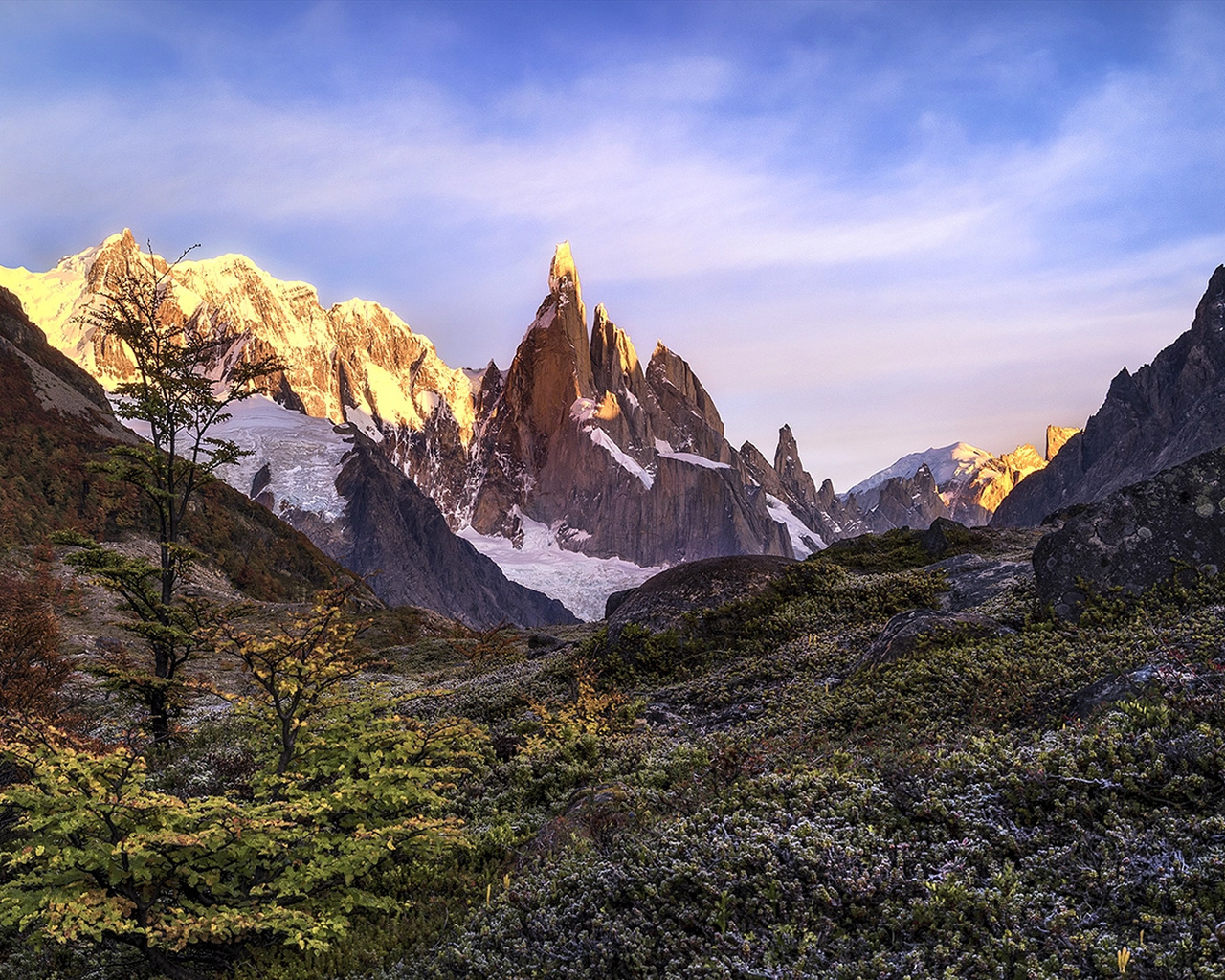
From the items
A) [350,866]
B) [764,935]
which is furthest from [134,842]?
[764,935]

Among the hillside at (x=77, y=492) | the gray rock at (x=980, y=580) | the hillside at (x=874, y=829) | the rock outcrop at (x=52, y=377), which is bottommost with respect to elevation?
the hillside at (x=874, y=829)

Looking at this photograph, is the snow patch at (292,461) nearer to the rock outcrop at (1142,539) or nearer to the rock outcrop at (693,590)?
the rock outcrop at (693,590)

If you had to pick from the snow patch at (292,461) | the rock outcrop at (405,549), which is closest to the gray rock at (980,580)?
the rock outcrop at (405,549)

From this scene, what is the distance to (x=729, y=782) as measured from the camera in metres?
8.45

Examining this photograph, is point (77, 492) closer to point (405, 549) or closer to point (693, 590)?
point (693, 590)

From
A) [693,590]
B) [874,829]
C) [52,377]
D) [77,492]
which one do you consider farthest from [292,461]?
[874,829]

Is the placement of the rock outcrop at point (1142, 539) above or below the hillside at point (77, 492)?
below

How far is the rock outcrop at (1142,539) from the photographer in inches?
465

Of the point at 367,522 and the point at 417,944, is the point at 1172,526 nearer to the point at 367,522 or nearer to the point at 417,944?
the point at 417,944

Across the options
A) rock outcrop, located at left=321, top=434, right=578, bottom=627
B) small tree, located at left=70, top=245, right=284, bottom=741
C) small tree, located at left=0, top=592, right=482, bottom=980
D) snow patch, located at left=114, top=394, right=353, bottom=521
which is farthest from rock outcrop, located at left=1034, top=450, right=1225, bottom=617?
snow patch, located at left=114, top=394, right=353, bottom=521

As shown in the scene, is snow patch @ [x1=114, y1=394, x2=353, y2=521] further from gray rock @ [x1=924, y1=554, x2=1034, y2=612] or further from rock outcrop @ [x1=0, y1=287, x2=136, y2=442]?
gray rock @ [x1=924, y1=554, x2=1034, y2=612]

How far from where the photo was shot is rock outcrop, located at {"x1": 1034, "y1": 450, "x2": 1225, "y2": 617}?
38.8 feet

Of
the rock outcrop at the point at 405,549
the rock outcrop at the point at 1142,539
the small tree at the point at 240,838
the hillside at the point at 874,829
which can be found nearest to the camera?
the hillside at the point at 874,829

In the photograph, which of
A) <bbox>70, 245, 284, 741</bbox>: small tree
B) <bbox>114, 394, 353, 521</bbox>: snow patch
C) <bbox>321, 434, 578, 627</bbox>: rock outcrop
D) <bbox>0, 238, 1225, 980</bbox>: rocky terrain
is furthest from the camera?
<bbox>321, 434, 578, 627</bbox>: rock outcrop
